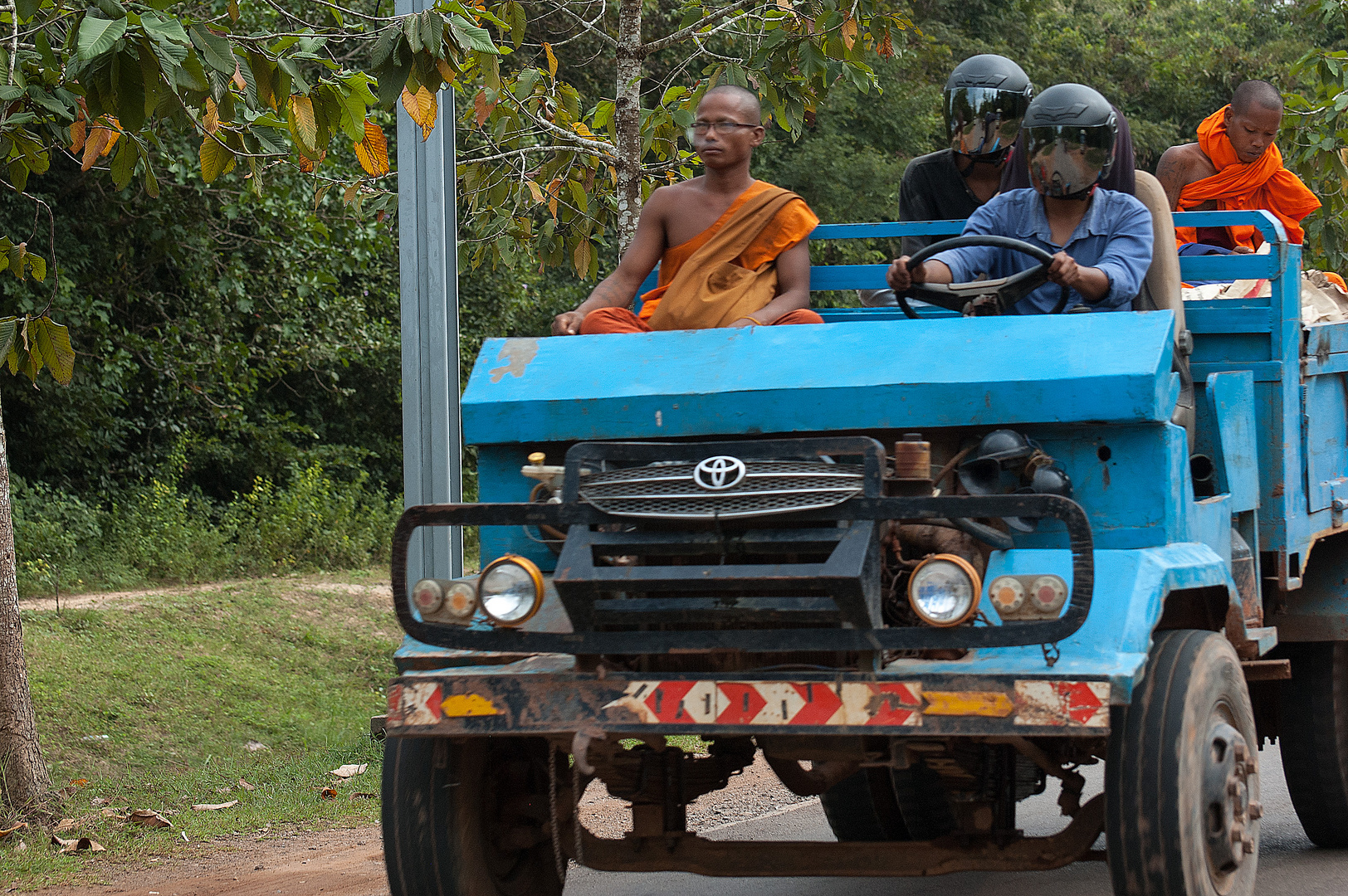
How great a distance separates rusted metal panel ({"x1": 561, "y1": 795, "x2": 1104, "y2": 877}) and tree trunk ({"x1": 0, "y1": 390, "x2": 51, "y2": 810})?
3404 millimetres

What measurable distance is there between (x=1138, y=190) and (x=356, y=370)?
42.1 feet

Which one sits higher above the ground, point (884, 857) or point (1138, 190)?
point (1138, 190)

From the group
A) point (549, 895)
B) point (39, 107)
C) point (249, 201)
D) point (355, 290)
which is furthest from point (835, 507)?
point (355, 290)

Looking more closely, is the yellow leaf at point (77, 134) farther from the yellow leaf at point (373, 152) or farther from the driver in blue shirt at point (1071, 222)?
the driver in blue shirt at point (1071, 222)

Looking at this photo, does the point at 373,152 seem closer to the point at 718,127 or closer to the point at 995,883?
the point at 718,127

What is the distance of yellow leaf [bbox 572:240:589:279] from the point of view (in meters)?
8.75

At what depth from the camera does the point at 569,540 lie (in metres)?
3.43

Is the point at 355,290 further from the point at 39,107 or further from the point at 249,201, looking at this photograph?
the point at 39,107

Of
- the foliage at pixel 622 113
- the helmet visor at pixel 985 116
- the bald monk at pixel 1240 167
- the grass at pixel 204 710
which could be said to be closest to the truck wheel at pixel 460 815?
the grass at pixel 204 710

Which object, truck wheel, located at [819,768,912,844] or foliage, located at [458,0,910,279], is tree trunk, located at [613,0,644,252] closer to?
foliage, located at [458,0,910,279]

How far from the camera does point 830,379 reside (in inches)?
149

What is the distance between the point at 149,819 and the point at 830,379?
366 centimetres

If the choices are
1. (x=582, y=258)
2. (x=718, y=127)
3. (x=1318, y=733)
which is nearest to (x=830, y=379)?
(x=718, y=127)

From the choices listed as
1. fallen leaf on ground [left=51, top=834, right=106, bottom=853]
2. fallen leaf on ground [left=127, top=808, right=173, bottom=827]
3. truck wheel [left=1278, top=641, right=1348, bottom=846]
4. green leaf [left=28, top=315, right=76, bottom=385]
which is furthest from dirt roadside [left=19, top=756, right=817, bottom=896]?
truck wheel [left=1278, top=641, right=1348, bottom=846]
